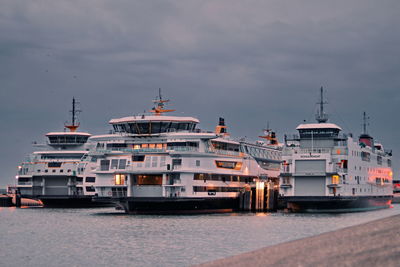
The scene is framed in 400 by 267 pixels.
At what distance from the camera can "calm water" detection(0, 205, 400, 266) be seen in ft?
107

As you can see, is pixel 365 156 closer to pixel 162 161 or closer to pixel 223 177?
pixel 223 177

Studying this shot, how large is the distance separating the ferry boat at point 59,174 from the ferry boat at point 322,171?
38096mm

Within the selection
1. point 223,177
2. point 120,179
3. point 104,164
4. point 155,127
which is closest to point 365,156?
point 223,177

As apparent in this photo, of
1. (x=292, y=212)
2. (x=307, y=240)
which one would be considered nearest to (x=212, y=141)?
(x=292, y=212)

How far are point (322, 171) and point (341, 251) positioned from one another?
62571 millimetres

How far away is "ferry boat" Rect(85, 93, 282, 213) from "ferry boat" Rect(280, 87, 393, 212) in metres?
7.27

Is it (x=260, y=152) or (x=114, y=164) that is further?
(x=260, y=152)

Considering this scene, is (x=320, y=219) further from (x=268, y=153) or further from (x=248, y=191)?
(x=268, y=153)

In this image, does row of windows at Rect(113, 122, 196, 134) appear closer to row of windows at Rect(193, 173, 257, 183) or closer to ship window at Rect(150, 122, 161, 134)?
ship window at Rect(150, 122, 161, 134)

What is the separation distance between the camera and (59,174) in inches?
4006

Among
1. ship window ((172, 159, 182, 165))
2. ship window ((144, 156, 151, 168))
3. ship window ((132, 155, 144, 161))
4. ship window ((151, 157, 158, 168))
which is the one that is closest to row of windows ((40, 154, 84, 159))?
ship window ((132, 155, 144, 161))

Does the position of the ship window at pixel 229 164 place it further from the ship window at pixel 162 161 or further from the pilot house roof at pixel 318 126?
the pilot house roof at pixel 318 126

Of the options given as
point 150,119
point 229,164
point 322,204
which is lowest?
point 322,204

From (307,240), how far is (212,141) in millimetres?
64807
